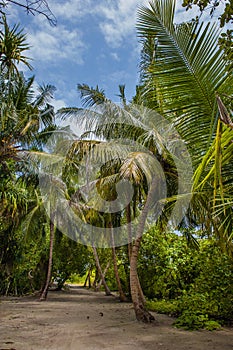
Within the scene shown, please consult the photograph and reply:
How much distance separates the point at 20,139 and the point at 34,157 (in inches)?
119

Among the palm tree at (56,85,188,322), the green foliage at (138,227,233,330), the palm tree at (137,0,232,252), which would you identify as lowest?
A: the green foliage at (138,227,233,330)

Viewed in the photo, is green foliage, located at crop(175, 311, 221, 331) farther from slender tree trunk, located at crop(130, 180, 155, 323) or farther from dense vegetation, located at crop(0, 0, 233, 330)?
slender tree trunk, located at crop(130, 180, 155, 323)

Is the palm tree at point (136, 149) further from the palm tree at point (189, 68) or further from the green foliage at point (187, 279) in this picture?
the palm tree at point (189, 68)

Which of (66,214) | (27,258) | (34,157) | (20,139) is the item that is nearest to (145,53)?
(20,139)

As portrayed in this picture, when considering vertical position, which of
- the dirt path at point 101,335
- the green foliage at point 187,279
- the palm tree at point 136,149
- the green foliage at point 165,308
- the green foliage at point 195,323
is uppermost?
the palm tree at point 136,149

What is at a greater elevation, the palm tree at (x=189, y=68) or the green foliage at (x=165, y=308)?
the palm tree at (x=189, y=68)

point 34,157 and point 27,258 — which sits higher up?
point 34,157

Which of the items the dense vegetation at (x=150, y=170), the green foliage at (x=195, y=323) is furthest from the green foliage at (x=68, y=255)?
the green foliage at (x=195, y=323)

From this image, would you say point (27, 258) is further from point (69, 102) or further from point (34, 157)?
point (69, 102)

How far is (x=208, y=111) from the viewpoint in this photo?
2.87 m

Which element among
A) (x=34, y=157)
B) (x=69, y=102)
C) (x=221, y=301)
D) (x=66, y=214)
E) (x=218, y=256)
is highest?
(x=69, y=102)

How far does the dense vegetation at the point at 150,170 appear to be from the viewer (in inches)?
111

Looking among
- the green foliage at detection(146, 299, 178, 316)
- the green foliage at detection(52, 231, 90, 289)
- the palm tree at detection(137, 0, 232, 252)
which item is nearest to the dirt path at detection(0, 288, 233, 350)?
the green foliage at detection(146, 299, 178, 316)

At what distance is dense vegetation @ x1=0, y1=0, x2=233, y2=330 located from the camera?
2.81m
